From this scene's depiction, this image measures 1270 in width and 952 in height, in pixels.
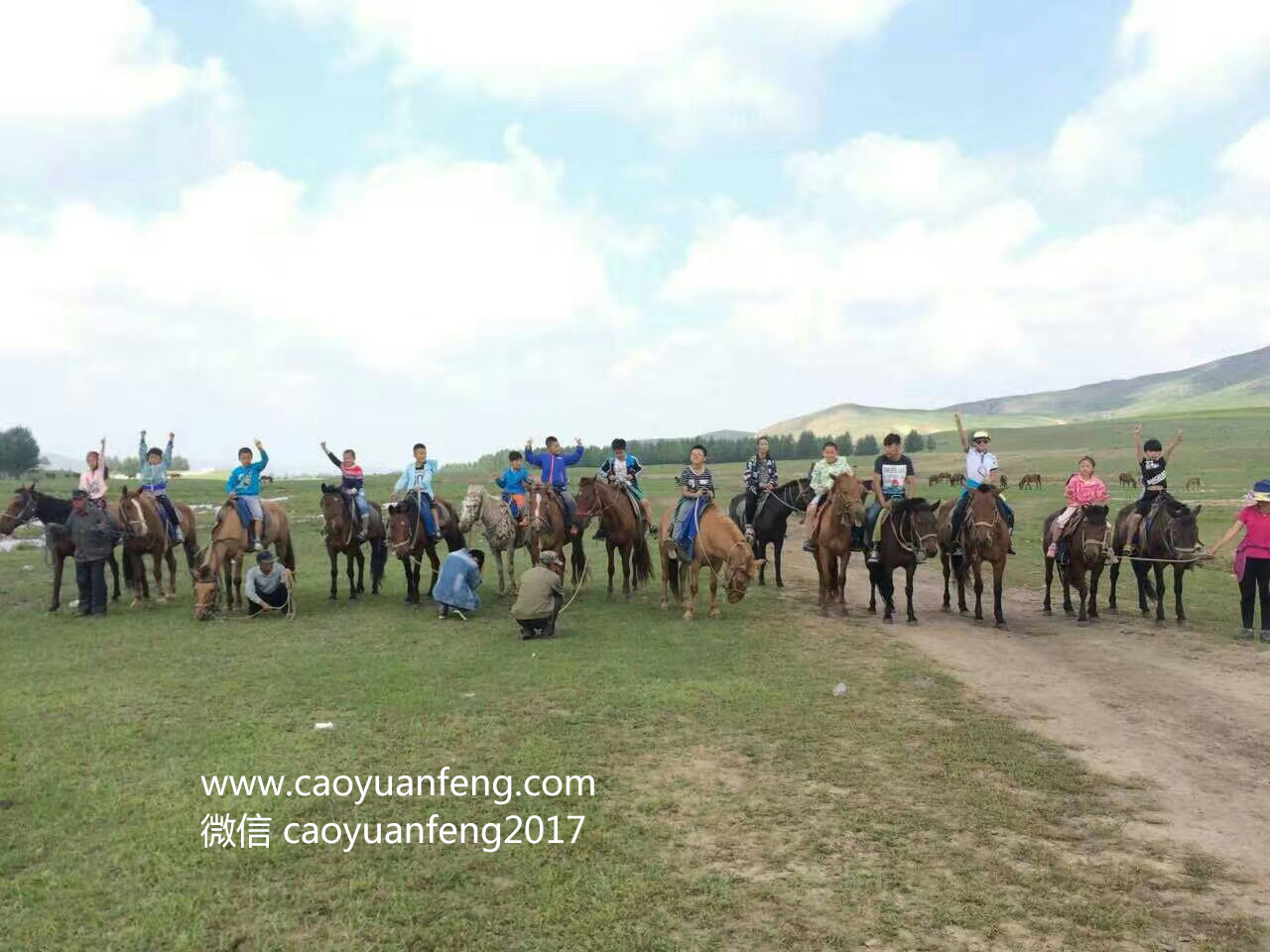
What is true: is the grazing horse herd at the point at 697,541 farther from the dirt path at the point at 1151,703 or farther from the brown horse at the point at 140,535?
the dirt path at the point at 1151,703

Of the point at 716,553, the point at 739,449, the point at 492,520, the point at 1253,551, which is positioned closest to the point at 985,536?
the point at 1253,551

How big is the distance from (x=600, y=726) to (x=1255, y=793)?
5971 mm

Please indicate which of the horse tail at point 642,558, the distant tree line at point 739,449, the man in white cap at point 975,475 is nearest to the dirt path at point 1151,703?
the man in white cap at point 975,475

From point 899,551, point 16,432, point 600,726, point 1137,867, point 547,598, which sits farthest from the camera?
point 16,432

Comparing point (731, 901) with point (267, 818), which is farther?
point (267, 818)

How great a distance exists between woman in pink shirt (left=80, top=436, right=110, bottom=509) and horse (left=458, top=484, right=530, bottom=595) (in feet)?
23.2

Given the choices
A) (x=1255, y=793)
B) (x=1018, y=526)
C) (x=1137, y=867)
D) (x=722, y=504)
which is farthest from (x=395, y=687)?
(x=722, y=504)

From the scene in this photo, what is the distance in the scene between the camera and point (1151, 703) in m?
9.38

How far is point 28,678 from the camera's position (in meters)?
10.2

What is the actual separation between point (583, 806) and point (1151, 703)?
23.9ft

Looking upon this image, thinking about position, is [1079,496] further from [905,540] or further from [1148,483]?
[905,540]

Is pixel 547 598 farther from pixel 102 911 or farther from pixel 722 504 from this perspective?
pixel 722 504

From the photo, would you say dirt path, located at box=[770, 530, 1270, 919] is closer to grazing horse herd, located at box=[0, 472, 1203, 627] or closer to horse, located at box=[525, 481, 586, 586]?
grazing horse herd, located at box=[0, 472, 1203, 627]

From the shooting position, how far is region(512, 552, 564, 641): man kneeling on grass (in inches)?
497
